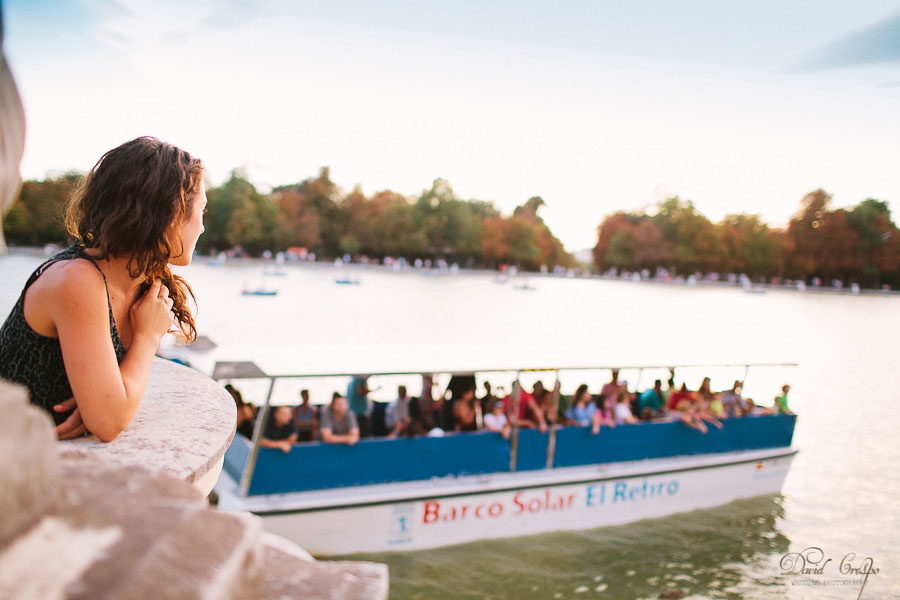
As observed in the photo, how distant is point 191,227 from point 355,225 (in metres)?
105

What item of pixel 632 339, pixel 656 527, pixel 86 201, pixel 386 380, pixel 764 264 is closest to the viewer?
pixel 86 201

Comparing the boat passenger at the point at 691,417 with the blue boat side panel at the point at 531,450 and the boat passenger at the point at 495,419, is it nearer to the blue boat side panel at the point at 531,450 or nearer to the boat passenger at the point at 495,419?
the blue boat side panel at the point at 531,450

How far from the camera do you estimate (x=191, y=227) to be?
5.20 ft

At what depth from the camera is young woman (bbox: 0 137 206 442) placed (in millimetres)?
1305

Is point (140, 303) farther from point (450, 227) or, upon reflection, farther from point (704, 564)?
point (450, 227)

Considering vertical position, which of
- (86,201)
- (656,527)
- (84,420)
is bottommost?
(656,527)

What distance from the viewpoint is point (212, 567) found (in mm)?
710

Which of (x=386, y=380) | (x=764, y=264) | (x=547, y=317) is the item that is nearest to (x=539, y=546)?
(x=386, y=380)

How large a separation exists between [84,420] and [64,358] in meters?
0.15

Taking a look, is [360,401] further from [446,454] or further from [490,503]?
[490,503]

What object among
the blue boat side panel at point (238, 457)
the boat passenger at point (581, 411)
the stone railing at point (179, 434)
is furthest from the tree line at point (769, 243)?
the stone railing at point (179, 434)

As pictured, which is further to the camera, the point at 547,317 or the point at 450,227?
the point at 450,227

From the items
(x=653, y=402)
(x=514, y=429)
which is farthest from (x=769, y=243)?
(x=514, y=429)

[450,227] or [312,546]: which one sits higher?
[450,227]
